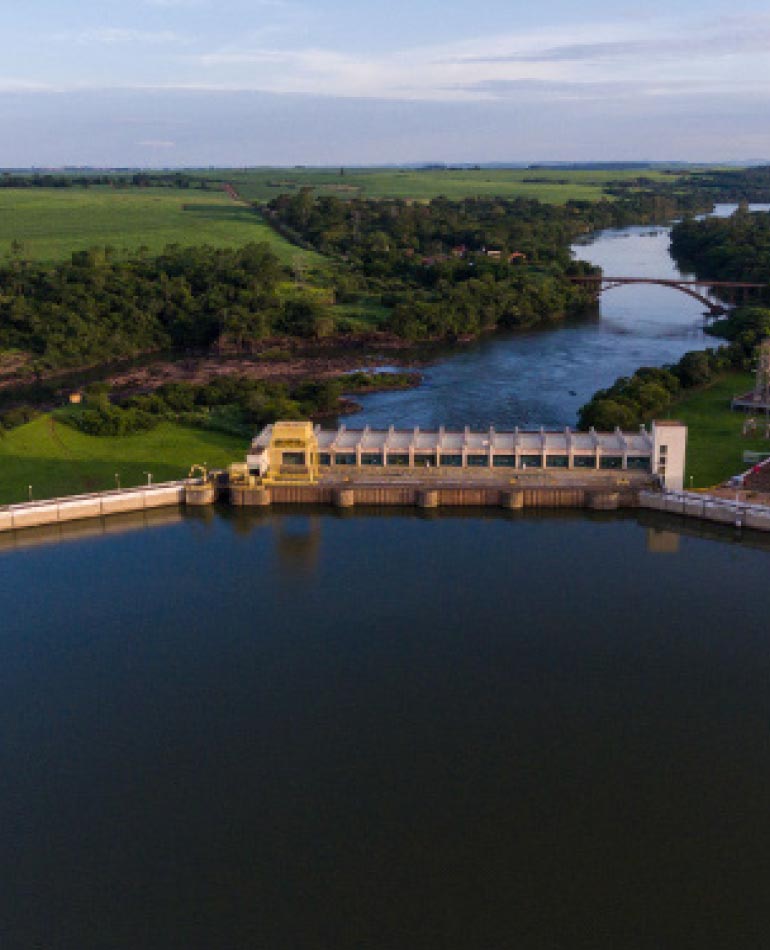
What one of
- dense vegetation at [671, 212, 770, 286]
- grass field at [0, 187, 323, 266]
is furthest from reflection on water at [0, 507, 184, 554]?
dense vegetation at [671, 212, 770, 286]

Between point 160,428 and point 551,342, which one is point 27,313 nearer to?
point 160,428

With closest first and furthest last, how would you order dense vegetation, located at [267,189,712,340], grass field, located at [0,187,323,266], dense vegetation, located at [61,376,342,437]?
1. dense vegetation, located at [61,376,342,437]
2. dense vegetation, located at [267,189,712,340]
3. grass field, located at [0,187,323,266]

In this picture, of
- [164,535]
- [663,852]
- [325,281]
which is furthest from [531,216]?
[663,852]

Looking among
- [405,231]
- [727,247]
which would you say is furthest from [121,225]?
[727,247]

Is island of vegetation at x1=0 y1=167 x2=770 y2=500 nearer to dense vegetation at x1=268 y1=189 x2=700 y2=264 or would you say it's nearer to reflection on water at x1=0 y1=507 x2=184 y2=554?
dense vegetation at x1=268 y1=189 x2=700 y2=264

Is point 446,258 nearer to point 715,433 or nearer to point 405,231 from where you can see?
point 405,231
